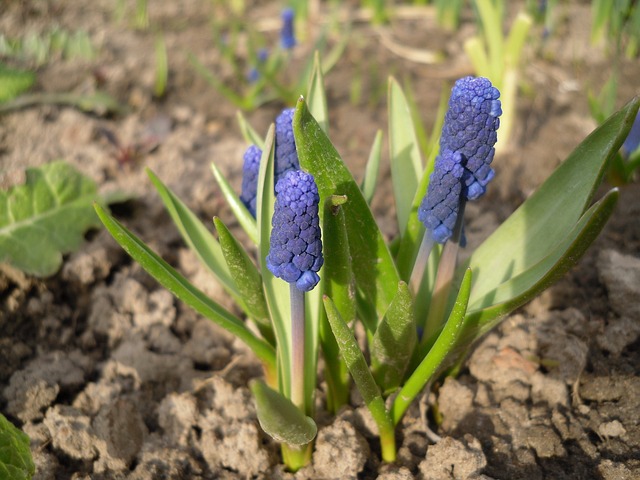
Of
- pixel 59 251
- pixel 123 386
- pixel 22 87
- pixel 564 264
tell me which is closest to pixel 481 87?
pixel 564 264

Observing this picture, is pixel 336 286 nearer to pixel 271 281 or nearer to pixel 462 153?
pixel 271 281

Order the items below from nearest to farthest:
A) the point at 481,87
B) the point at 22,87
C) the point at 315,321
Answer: the point at 481,87
the point at 315,321
the point at 22,87

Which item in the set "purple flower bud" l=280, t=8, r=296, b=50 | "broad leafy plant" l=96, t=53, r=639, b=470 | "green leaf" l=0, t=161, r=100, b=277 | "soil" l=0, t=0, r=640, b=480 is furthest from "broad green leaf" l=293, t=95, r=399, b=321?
"purple flower bud" l=280, t=8, r=296, b=50

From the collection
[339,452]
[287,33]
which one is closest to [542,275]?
[339,452]

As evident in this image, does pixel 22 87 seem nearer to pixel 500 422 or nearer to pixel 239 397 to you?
pixel 239 397

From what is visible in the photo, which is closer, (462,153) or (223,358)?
(462,153)
